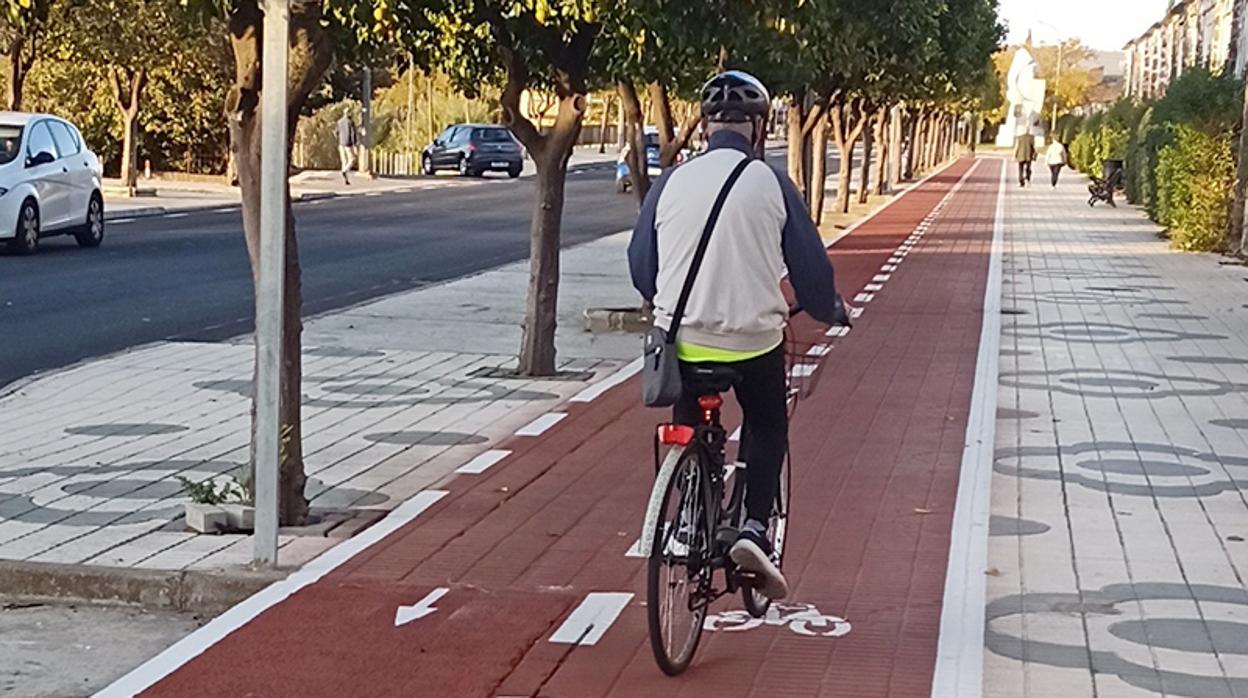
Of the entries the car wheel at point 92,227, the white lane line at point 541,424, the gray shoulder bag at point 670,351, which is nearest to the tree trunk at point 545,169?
the white lane line at point 541,424

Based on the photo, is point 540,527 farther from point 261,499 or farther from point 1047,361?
point 1047,361

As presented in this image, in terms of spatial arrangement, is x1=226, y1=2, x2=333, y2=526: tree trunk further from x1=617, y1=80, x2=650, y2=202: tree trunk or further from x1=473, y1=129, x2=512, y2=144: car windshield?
x1=473, y1=129, x2=512, y2=144: car windshield

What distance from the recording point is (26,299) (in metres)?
17.4

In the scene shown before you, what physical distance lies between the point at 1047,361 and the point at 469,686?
31.5 ft

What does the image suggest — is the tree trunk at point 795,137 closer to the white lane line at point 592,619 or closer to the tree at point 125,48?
the tree at point 125,48

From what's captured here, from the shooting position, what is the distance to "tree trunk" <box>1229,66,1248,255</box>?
25.2 meters

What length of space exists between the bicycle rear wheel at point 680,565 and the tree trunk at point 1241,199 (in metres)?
20.9

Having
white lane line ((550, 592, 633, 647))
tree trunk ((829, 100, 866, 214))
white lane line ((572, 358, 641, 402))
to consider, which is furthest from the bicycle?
tree trunk ((829, 100, 866, 214))

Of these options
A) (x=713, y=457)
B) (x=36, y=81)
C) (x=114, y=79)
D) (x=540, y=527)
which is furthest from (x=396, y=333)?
(x=36, y=81)

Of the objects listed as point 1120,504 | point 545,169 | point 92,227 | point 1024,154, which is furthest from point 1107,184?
point 1120,504

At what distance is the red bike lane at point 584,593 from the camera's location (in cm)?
581

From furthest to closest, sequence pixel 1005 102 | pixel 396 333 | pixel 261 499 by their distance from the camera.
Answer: pixel 1005 102
pixel 396 333
pixel 261 499

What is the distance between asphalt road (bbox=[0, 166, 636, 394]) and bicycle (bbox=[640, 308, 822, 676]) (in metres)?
7.81

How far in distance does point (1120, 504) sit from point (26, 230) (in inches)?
668
